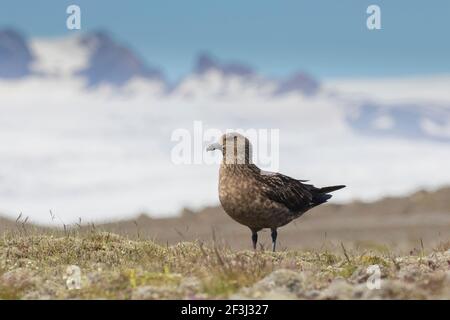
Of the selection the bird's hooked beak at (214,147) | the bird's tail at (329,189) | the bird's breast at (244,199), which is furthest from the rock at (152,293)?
the bird's tail at (329,189)

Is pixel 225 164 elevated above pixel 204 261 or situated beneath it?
elevated above

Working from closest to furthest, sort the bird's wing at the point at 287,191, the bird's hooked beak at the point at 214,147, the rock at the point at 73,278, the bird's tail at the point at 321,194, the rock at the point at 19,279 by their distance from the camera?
the rock at the point at 73,278 → the rock at the point at 19,279 → the bird's hooked beak at the point at 214,147 → the bird's wing at the point at 287,191 → the bird's tail at the point at 321,194

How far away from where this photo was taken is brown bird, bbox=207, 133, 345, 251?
1342 centimetres

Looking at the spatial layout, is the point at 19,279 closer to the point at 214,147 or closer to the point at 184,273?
the point at 184,273

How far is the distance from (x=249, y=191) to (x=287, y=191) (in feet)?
3.83

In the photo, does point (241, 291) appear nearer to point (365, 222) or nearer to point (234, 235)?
point (234, 235)

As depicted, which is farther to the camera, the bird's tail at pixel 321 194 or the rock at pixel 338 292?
the bird's tail at pixel 321 194

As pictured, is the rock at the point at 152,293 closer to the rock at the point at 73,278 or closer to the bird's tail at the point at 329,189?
the rock at the point at 73,278

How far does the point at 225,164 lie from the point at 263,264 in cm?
342

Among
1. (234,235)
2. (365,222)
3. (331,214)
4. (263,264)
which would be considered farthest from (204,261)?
(331,214)

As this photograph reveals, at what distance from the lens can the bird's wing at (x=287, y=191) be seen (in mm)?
13852

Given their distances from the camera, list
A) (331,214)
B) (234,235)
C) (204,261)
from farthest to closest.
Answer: (331,214)
(234,235)
(204,261)
